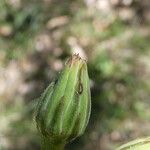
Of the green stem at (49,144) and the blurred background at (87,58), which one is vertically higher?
the blurred background at (87,58)

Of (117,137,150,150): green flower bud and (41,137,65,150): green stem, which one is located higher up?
(41,137,65,150): green stem

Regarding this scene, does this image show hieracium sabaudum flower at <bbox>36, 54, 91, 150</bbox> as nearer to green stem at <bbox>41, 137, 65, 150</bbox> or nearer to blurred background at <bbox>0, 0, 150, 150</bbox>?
green stem at <bbox>41, 137, 65, 150</bbox>

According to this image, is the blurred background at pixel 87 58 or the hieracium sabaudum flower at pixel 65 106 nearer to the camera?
the hieracium sabaudum flower at pixel 65 106

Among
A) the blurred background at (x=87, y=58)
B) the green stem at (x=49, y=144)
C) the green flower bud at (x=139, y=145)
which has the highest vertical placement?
the blurred background at (x=87, y=58)

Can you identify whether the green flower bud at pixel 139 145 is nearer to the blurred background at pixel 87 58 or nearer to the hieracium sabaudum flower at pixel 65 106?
the hieracium sabaudum flower at pixel 65 106

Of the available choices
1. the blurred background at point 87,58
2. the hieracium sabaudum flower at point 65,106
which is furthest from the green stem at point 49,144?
the blurred background at point 87,58

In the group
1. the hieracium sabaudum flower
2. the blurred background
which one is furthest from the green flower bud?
the blurred background

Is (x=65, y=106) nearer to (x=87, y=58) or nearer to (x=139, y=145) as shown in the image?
(x=139, y=145)

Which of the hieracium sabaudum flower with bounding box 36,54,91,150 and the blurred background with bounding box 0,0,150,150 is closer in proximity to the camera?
the hieracium sabaudum flower with bounding box 36,54,91,150
